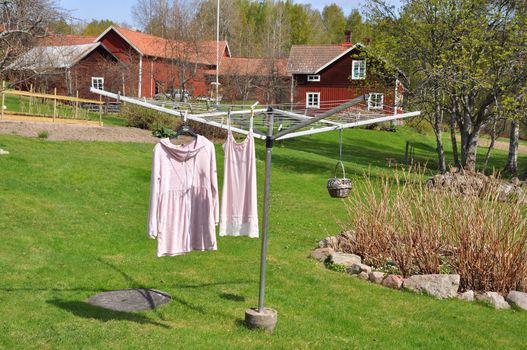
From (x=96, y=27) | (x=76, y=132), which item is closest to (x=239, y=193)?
(x=76, y=132)

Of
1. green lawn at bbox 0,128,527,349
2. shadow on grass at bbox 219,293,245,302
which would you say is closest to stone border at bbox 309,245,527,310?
green lawn at bbox 0,128,527,349

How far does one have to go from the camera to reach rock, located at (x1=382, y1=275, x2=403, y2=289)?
8.87m

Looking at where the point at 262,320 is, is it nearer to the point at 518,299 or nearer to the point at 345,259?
the point at 345,259

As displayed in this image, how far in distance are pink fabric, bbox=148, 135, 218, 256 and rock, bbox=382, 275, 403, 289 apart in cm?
346

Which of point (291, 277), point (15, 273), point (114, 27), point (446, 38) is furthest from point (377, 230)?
point (114, 27)

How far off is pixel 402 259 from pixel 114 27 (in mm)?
40665

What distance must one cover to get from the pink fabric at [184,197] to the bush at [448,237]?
3.69m

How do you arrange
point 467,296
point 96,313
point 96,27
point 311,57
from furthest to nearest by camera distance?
point 96,27 → point 311,57 → point 467,296 → point 96,313

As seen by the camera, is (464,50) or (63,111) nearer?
(464,50)

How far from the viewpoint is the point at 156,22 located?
5275 centimetres

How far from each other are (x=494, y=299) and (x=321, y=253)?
2.97 metres

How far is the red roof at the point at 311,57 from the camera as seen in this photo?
4606cm

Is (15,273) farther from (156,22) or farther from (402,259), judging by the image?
(156,22)

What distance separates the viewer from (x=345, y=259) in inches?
387
